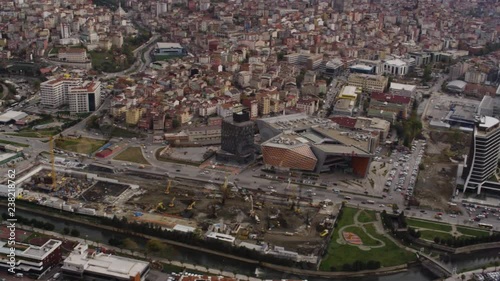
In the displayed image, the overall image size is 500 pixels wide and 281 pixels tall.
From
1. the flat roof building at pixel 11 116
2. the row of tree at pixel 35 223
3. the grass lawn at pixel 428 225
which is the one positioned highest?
the flat roof building at pixel 11 116

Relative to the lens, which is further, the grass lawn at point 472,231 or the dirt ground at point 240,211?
the grass lawn at point 472,231

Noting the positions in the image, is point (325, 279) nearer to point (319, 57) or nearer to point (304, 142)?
point (304, 142)

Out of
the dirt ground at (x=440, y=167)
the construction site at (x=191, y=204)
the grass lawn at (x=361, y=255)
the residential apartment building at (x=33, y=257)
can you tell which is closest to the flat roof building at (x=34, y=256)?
the residential apartment building at (x=33, y=257)

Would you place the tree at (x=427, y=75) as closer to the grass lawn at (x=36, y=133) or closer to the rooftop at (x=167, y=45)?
the rooftop at (x=167, y=45)

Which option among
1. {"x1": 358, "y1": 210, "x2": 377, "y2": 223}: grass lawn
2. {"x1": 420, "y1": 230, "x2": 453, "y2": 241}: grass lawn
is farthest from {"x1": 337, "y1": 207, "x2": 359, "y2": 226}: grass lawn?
{"x1": 420, "y1": 230, "x2": 453, "y2": 241}: grass lawn

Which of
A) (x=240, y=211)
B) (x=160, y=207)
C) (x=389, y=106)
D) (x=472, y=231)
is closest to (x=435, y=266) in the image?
(x=472, y=231)

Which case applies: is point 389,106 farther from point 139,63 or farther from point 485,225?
point 139,63
